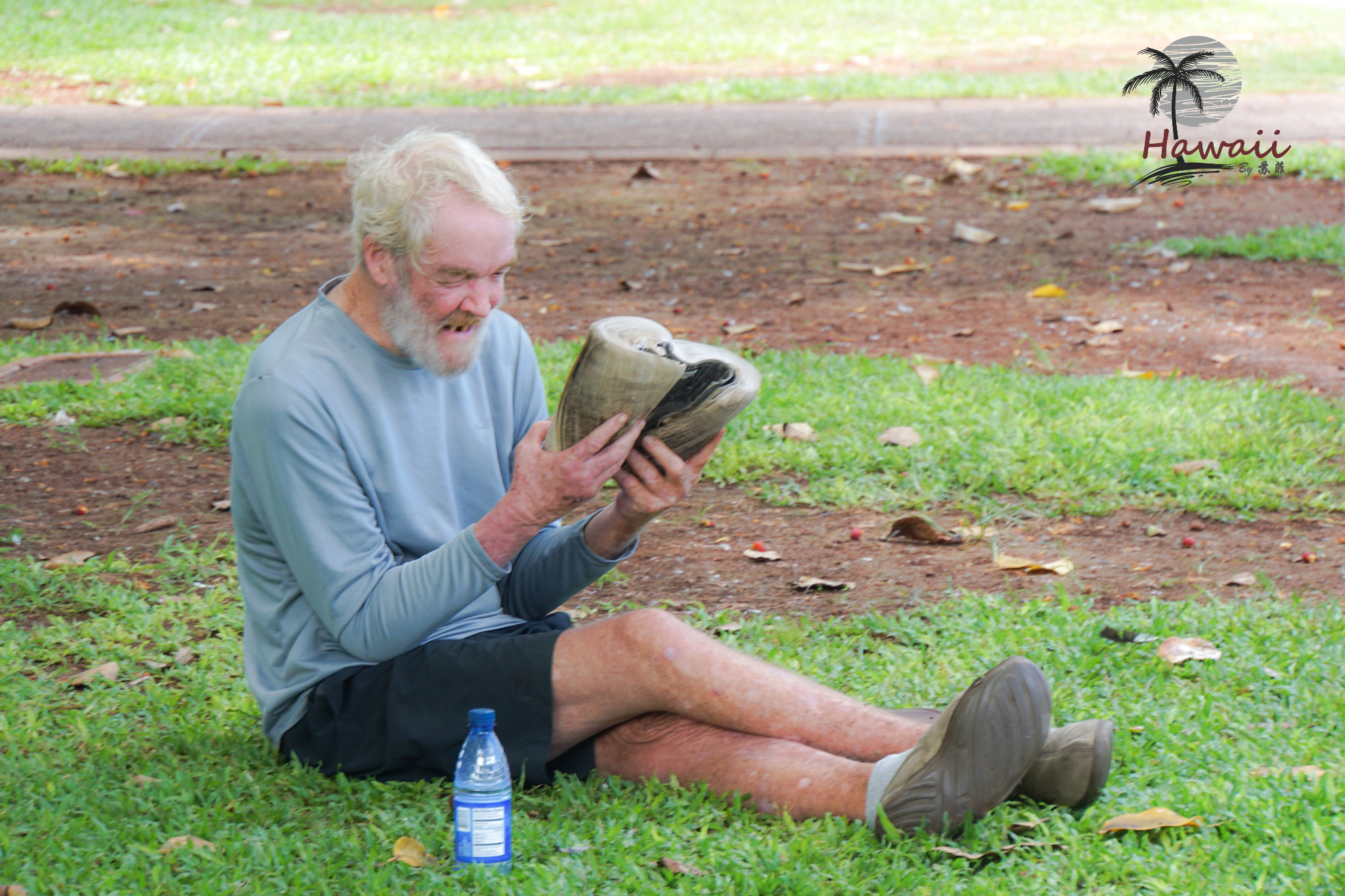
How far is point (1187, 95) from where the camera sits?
10055mm

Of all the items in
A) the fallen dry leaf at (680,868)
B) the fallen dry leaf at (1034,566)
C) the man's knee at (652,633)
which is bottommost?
the fallen dry leaf at (680,868)

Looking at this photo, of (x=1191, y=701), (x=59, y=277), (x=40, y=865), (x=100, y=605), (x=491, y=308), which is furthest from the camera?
(x=59, y=277)

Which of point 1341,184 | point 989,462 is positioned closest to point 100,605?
point 989,462

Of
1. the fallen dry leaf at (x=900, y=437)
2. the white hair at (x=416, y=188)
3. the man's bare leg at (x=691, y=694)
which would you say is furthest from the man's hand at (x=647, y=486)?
the fallen dry leaf at (x=900, y=437)

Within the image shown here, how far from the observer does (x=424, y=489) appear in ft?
9.13

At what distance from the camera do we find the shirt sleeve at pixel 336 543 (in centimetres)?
254

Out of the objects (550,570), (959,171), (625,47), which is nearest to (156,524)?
(550,570)

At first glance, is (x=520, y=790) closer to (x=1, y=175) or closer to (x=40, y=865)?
(x=40, y=865)

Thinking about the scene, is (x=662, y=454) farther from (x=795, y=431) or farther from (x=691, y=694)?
(x=795, y=431)

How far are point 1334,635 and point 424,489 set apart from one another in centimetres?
237

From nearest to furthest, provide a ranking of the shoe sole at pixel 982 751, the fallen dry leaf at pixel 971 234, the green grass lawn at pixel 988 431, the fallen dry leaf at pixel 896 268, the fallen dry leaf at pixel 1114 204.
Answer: the shoe sole at pixel 982 751
the green grass lawn at pixel 988 431
the fallen dry leaf at pixel 896 268
the fallen dry leaf at pixel 971 234
the fallen dry leaf at pixel 1114 204

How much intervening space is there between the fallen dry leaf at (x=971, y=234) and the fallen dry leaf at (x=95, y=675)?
5.57m

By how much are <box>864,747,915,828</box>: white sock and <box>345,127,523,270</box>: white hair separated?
4.20ft

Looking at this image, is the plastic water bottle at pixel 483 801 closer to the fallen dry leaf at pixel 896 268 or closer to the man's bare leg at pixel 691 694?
the man's bare leg at pixel 691 694
